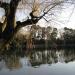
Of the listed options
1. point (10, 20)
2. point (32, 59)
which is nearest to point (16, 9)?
point (10, 20)

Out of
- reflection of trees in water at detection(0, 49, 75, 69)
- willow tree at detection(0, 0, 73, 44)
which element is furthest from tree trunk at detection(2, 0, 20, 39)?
reflection of trees in water at detection(0, 49, 75, 69)

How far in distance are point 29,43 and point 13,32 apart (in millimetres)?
482

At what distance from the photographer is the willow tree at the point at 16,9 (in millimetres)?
4406

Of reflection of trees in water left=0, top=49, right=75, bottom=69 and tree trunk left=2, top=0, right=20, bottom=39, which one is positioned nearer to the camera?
tree trunk left=2, top=0, right=20, bottom=39

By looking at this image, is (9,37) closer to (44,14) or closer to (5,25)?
(5,25)

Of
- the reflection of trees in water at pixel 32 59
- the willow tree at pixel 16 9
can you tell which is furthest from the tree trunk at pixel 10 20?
the reflection of trees in water at pixel 32 59

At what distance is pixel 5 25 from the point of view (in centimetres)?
473

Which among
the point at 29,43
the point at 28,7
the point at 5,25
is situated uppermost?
the point at 28,7

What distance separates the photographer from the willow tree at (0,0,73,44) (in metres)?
4.41

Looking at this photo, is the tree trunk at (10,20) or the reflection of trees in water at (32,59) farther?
the reflection of trees in water at (32,59)

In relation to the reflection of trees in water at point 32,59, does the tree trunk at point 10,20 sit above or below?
above

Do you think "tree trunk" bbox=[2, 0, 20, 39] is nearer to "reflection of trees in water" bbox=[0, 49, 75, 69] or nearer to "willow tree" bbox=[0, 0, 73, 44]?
"willow tree" bbox=[0, 0, 73, 44]

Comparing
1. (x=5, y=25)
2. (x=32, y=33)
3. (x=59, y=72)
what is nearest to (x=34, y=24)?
(x=32, y=33)

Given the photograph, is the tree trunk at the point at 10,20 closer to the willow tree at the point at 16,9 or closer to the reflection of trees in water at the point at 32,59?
the willow tree at the point at 16,9
